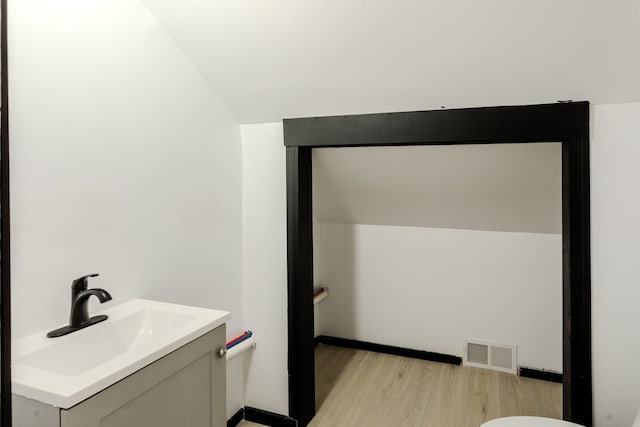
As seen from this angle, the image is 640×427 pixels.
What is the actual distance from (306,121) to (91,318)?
119 cm

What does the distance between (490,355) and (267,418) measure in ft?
4.82

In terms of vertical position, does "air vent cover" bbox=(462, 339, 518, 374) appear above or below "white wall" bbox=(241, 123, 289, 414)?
below

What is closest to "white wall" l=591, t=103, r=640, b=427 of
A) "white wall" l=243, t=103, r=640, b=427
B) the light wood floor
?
"white wall" l=243, t=103, r=640, b=427

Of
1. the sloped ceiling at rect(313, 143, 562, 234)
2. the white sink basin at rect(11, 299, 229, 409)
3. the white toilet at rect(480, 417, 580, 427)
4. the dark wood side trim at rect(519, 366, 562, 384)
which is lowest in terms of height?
the dark wood side trim at rect(519, 366, 562, 384)

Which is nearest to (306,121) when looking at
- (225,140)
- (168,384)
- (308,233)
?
(225,140)

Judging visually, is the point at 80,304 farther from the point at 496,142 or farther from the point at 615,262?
the point at 615,262

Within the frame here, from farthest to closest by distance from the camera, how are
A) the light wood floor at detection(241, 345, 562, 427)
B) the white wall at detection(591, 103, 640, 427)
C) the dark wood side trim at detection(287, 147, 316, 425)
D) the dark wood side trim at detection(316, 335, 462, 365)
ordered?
1. the dark wood side trim at detection(316, 335, 462, 365)
2. the light wood floor at detection(241, 345, 562, 427)
3. the dark wood side trim at detection(287, 147, 316, 425)
4. the white wall at detection(591, 103, 640, 427)

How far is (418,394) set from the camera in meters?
2.38

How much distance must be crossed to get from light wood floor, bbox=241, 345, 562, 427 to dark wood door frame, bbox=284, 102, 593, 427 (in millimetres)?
378

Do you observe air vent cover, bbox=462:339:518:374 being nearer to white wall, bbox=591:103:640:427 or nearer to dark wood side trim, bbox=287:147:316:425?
white wall, bbox=591:103:640:427

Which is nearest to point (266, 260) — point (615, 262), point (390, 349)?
point (390, 349)

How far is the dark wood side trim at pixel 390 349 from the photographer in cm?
275

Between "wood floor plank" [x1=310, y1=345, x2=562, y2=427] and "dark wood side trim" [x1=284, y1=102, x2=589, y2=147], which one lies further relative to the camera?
"wood floor plank" [x1=310, y1=345, x2=562, y2=427]

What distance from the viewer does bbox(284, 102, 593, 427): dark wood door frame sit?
61.4 inches
